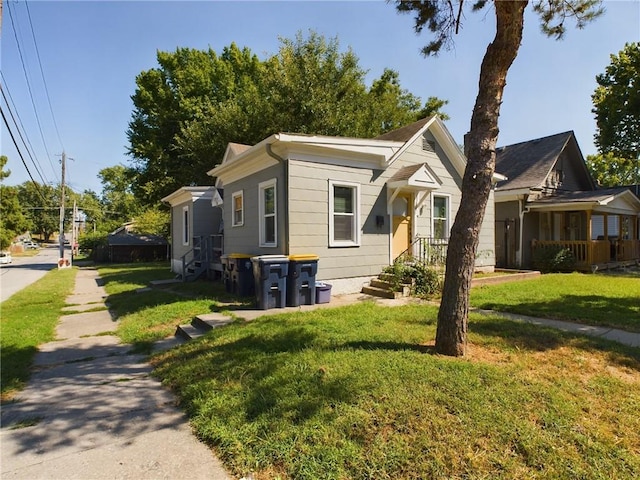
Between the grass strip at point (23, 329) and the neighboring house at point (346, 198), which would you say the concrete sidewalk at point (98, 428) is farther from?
the neighboring house at point (346, 198)

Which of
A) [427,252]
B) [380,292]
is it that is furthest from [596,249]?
[380,292]

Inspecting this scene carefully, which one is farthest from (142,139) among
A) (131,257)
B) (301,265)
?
(301,265)

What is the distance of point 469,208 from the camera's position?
3.90m

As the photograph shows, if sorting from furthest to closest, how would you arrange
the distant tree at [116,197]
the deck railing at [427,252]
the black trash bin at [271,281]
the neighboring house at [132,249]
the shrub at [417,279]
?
the distant tree at [116,197] < the neighboring house at [132,249] < the deck railing at [427,252] < the shrub at [417,279] < the black trash bin at [271,281]

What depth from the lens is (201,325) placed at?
6422mm

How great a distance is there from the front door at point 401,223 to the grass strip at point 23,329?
8.17 m

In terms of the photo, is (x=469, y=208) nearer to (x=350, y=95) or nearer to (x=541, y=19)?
(x=541, y=19)

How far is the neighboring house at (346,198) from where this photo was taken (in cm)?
842

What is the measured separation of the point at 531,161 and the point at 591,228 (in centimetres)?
404

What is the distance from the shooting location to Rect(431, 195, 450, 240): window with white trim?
1118cm

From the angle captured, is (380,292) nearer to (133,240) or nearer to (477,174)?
(477,174)

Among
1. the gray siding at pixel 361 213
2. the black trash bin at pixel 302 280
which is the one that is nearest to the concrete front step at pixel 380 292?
the gray siding at pixel 361 213

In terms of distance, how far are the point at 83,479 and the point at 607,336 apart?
6232mm

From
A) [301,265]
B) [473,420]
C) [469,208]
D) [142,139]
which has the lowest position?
[473,420]
